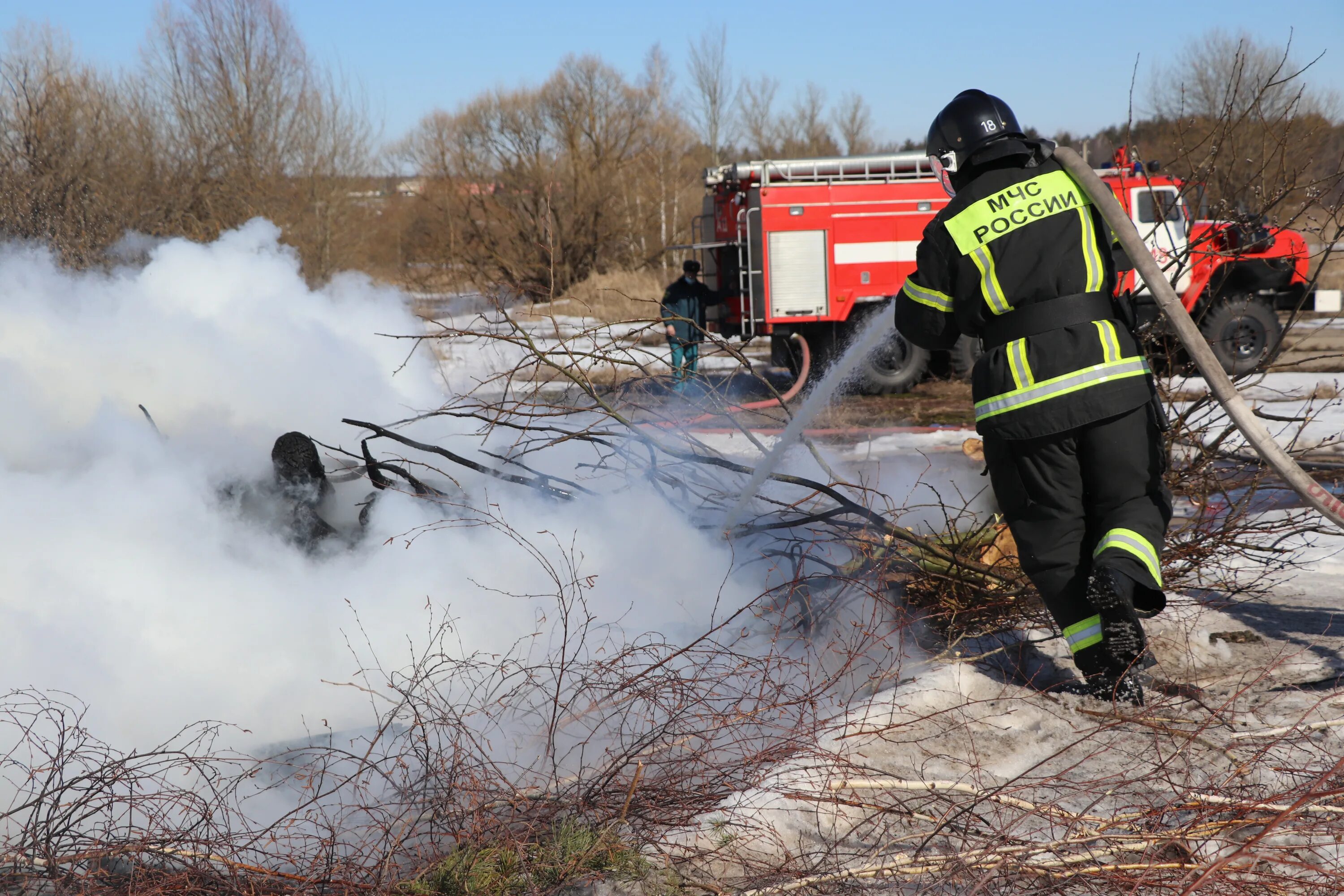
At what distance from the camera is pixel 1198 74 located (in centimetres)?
1825

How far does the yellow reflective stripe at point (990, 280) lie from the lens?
2.78 m

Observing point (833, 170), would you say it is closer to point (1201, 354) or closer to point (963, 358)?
point (963, 358)

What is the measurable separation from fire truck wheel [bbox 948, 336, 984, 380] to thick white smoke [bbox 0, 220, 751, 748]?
7677mm

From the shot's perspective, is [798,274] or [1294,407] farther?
[798,274]

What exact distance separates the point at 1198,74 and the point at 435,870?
823 inches

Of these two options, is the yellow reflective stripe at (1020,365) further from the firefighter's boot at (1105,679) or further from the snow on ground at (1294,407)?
the snow on ground at (1294,407)

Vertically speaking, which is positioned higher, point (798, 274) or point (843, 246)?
point (843, 246)

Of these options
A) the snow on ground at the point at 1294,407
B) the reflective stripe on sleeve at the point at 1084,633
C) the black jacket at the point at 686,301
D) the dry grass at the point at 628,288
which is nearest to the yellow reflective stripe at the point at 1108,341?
the reflective stripe on sleeve at the point at 1084,633

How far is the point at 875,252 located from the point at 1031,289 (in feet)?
28.4

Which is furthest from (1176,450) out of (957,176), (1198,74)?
→ (1198,74)

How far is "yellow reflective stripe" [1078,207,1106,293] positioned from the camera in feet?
9.03

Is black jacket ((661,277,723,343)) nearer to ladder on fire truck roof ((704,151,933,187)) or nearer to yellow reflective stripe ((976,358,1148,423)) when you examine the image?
ladder on fire truck roof ((704,151,933,187))

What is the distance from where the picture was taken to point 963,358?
11.3 metres

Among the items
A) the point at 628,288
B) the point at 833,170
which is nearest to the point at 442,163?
the point at 628,288
